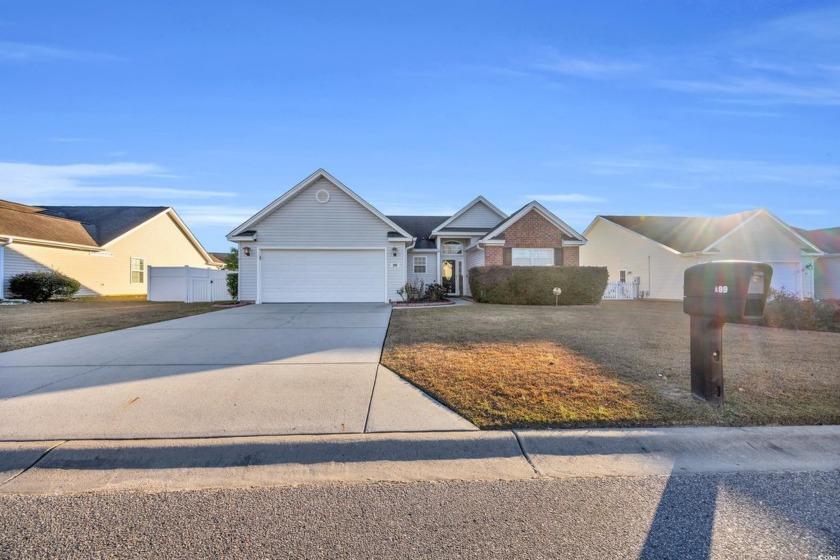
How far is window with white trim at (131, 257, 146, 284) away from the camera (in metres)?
23.9

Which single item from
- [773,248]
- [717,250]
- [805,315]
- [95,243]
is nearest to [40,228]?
[95,243]

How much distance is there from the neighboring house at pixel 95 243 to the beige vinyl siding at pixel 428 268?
54.9 feet

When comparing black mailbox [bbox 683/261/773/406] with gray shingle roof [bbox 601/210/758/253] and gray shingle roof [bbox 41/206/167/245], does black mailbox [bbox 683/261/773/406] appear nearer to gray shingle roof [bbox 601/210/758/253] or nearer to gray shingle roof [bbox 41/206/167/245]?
gray shingle roof [bbox 601/210/758/253]

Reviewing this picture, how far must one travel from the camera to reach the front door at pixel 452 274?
2075 centimetres

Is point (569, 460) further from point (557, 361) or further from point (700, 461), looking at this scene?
point (557, 361)

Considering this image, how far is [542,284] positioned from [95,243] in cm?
2349

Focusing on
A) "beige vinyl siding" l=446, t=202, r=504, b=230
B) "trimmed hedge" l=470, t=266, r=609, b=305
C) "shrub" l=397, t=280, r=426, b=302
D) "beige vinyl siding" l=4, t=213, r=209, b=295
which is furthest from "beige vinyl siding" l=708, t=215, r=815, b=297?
"beige vinyl siding" l=4, t=213, r=209, b=295

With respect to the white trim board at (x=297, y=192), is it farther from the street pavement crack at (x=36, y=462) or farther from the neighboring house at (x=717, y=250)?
the neighboring house at (x=717, y=250)

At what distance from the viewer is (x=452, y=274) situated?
21.0 m

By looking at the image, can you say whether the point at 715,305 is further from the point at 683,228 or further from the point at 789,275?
the point at 683,228

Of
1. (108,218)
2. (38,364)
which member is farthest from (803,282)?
(108,218)

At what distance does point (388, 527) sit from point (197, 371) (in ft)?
13.8

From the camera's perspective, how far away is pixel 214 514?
2.36 metres

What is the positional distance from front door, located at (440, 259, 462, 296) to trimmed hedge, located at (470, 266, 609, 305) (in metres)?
4.60
